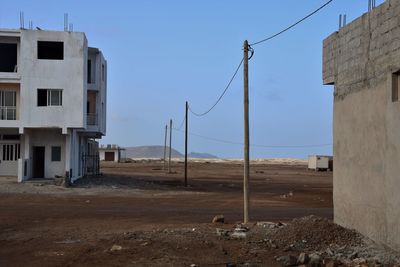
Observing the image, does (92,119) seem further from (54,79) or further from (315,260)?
(315,260)

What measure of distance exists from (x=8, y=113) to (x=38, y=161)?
4598mm

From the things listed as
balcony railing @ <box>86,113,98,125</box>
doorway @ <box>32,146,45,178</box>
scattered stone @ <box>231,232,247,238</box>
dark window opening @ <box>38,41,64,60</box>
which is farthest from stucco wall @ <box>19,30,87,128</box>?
scattered stone @ <box>231,232,247,238</box>

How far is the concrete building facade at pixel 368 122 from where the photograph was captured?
11430mm

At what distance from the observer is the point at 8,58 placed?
133 feet

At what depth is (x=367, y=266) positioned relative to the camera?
1078cm

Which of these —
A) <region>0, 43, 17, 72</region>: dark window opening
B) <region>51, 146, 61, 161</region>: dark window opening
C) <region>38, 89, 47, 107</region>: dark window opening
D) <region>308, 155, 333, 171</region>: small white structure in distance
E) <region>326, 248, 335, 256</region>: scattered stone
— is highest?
<region>0, 43, 17, 72</region>: dark window opening

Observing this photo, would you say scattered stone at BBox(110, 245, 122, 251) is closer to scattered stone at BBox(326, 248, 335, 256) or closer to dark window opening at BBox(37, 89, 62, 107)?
scattered stone at BBox(326, 248, 335, 256)

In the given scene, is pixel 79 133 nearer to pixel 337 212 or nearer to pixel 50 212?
pixel 50 212

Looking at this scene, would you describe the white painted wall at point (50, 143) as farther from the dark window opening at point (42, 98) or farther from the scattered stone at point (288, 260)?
the scattered stone at point (288, 260)

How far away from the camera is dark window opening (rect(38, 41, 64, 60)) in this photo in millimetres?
40094

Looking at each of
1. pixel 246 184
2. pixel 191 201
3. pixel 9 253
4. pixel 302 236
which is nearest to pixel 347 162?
pixel 302 236

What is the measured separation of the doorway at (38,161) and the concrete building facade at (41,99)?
0.26 feet

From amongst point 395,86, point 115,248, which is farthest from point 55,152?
point 395,86

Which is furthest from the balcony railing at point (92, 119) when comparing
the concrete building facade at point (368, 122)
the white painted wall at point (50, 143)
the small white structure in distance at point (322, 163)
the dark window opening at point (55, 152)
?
the small white structure in distance at point (322, 163)
